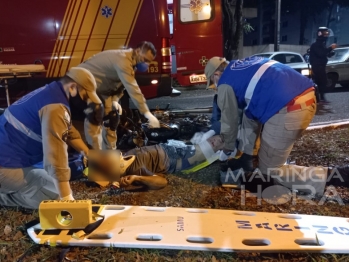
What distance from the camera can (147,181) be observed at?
10.4 feet

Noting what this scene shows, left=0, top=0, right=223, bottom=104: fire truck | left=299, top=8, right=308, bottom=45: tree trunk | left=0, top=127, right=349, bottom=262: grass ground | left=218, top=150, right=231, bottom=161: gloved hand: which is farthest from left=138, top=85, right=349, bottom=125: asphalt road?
left=299, top=8, right=308, bottom=45: tree trunk

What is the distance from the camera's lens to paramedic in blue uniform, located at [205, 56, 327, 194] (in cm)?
293

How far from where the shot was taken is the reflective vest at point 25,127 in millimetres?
2467

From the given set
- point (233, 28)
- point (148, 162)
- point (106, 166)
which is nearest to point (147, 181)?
point (148, 162)

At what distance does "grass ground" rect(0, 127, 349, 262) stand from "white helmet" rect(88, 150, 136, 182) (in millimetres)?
219

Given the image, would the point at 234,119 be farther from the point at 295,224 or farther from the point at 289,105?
the point at 295,224

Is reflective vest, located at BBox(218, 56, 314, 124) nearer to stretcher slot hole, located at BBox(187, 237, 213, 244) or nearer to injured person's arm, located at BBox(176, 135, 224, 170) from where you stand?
injured person's arm, located at BBox(176, 135, 224, 170)

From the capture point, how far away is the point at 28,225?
2.49 metres

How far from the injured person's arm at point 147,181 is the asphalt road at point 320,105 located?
3.84m

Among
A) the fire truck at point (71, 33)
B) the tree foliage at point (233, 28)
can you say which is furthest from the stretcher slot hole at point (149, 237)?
the tree foliage at point (233, 28)

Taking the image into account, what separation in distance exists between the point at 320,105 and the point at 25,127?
23.7 ft

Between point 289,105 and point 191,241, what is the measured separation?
4.75 ft

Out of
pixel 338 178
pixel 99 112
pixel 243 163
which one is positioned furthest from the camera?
pixel 243 163

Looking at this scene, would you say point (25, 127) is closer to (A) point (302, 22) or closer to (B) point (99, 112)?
(B) point (99, 112)
